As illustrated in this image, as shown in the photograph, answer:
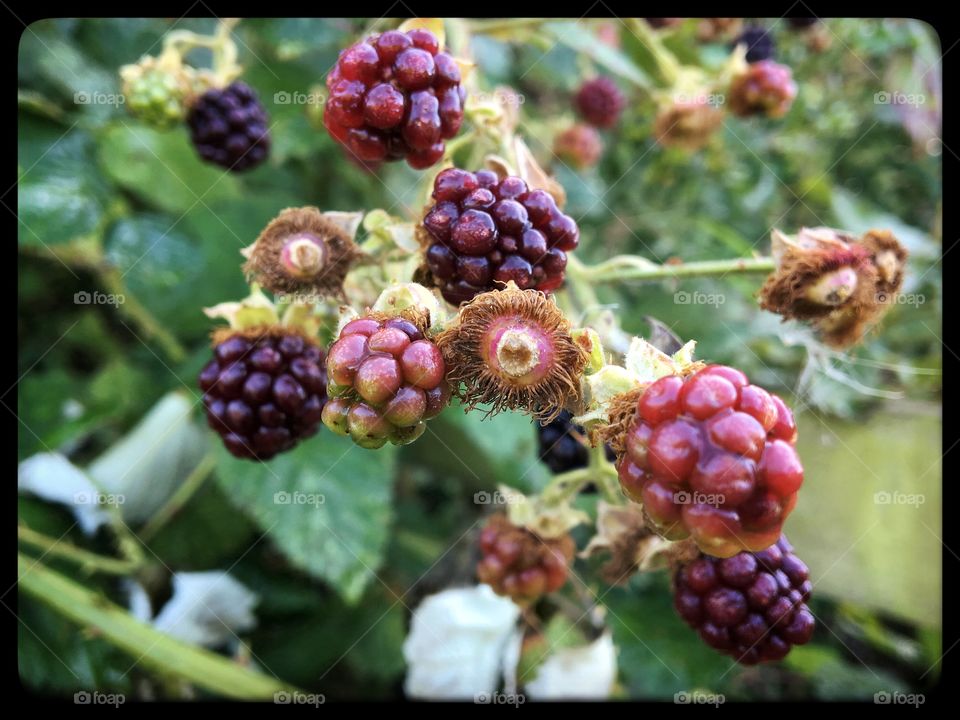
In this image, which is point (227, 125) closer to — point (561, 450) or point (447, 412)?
point (447, 412)


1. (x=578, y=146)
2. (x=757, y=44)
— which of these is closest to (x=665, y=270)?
(x=578, y=146)

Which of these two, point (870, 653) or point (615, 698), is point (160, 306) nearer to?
point (615, 698)

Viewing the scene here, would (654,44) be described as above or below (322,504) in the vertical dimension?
above

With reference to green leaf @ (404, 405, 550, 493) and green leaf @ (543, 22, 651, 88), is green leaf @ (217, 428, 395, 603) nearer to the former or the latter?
green leaf @ (404, 405, 550, 493)

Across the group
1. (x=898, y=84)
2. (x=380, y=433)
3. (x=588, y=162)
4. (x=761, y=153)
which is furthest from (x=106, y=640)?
(x=898, y=84)

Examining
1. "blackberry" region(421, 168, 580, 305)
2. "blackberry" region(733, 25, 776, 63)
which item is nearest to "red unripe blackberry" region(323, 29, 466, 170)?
"blackberry" region(421, 168, 580, 305)

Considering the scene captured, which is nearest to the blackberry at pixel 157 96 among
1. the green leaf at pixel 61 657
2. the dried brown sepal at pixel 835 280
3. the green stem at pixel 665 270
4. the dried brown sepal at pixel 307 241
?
the dried brown sepal at pixel 307 241

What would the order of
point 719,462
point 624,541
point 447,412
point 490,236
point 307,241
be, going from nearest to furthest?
point 719,462
point 490,236
point 307,241
point 624,541
point 447,412
